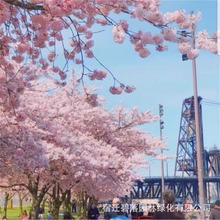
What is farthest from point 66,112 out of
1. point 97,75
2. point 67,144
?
point 97,75

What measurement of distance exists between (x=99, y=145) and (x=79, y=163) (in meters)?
2.14

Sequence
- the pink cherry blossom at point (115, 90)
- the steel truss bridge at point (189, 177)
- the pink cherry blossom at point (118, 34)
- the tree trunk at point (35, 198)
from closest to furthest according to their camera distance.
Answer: the pink cherry blossom at point (118, 34), the pink cherry blossom at point (115, 90), the tree trunk at point (35, 198), the steel truss bridge at point (189, 177)

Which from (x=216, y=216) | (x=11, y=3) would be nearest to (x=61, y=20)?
(x=11, y=3)

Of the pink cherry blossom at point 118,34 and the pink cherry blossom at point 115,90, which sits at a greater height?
the pink cherry blossom at point 118,34

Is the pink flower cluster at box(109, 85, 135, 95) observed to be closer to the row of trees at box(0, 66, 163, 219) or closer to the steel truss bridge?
the row of trees at box(0, 66, 163, 219)

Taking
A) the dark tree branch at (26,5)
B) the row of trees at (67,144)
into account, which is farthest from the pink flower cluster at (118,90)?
the row of trees at (67,144)

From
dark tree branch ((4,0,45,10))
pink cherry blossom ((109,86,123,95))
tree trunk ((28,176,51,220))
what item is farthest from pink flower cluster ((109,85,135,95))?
tree trunk ((28,176,51,220))

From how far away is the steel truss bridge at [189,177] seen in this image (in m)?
76.1

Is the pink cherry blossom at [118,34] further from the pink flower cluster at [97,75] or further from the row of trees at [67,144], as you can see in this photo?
the row of trees at [67,144]

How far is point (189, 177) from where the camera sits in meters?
82.8

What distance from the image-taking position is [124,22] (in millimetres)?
5000

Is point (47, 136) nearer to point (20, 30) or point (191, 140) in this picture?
point (20, 30)

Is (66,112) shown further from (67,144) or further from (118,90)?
(118,90)

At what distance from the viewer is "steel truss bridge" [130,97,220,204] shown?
7606 cm
